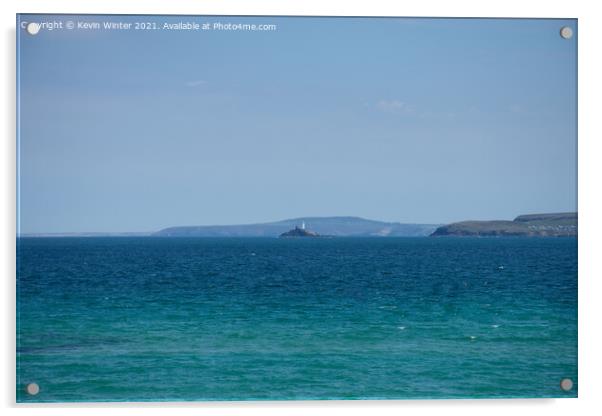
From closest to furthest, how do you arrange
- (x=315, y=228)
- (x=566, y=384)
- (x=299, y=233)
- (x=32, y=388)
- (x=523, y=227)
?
(x=32, y=388) < (x=566, y=384) < (x=523, y=227) < (x=315, y=228) < (x=299, y=233)

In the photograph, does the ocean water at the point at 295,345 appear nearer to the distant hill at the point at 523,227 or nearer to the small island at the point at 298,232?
the distant hill at the point at 523,227

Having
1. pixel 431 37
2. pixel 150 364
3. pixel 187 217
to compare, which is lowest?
pixel 150 364

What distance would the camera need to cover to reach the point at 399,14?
621 centimetres

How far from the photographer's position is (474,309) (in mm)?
7621

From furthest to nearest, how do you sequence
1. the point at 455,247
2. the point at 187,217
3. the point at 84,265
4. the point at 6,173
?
1. the point at 455,247
2. the point at 84,265
3. the point at 187,217
4. the point at 6,173

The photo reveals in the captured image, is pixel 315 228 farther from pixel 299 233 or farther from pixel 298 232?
pixel 299 233

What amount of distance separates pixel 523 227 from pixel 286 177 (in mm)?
2506

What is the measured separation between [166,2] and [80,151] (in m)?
1.53

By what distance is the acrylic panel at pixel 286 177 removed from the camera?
6301 millimetres

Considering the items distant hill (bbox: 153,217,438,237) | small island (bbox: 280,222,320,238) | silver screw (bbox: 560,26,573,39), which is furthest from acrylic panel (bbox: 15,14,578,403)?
small island (bbox: 280,222,320,238)

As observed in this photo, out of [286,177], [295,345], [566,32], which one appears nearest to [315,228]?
[286,177]

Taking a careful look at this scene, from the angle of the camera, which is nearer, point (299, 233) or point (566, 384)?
point (566, 384)

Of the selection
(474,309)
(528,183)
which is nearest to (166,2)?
(528,183)

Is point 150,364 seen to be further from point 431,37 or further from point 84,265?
point 84,265
